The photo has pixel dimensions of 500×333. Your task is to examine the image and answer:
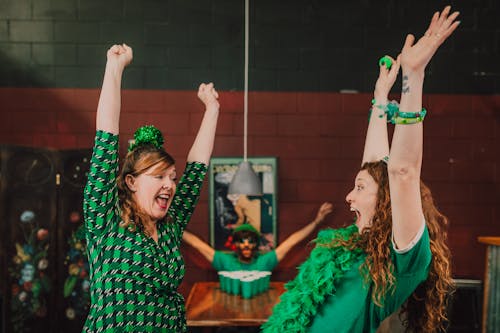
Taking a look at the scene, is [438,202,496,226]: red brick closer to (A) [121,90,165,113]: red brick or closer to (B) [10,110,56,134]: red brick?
(A) [121,90,165,113]: red brick

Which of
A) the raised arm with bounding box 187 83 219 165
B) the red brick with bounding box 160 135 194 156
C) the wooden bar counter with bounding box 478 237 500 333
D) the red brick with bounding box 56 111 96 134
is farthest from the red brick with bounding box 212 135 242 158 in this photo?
the wooden bar counter with bounding box 478 237 500 333

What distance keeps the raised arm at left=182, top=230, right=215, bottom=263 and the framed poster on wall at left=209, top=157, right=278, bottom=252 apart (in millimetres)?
99

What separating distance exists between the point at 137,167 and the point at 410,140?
43.1 inches

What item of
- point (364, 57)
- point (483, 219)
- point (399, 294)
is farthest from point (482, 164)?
point (399, 294)

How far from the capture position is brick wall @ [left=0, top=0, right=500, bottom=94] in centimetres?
430

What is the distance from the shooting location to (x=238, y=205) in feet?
14.2

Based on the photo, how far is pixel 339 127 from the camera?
14.3ft

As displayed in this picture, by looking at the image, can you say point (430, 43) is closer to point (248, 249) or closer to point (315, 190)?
point (248, 249)

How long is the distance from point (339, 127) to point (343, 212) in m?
0.66

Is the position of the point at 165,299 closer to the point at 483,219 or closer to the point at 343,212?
the point at 343,212

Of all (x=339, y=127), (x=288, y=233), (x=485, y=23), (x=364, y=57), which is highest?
(x=485, y=23)

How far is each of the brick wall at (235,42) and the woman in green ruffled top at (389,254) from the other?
7.81ft

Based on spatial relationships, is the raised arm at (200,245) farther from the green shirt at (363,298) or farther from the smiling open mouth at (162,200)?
the green shirt at (363,298)

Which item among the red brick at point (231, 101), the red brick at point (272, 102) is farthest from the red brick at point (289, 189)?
the red brick at point (231, 101)
